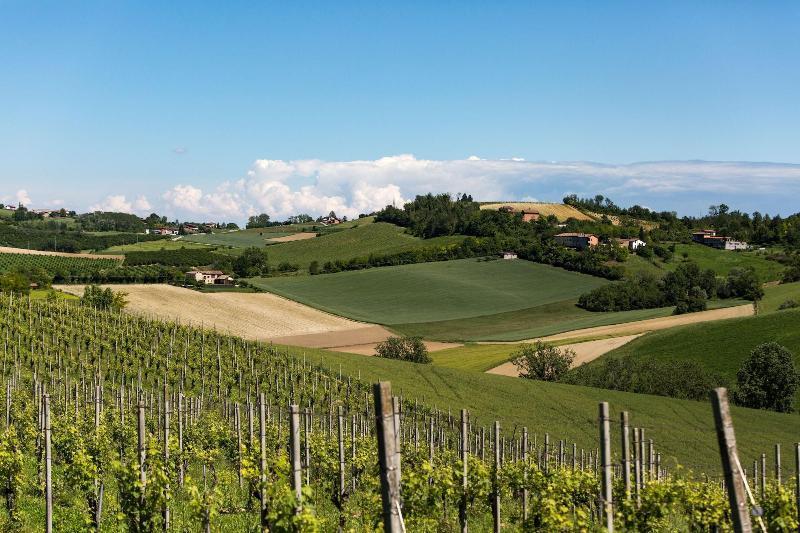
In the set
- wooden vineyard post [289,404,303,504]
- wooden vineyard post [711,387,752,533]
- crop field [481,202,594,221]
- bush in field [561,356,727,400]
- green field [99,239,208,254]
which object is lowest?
bush in field [561,356,727,400]

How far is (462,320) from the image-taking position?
109938mm

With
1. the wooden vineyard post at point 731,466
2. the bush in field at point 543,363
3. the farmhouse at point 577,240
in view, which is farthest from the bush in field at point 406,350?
the wooden vineyard post at point 731,466

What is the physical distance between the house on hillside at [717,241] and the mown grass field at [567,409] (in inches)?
4192

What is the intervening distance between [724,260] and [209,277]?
82.3 meters

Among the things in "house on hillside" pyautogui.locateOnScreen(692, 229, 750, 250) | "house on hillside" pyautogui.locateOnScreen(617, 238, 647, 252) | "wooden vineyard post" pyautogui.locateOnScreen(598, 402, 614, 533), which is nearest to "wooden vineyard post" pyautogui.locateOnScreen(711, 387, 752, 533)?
"wooden vineyard post" pyautogui.locateOnScreen(598, 402, 614, 533)

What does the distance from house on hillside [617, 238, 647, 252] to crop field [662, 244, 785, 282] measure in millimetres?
6205

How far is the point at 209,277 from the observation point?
5118 inches

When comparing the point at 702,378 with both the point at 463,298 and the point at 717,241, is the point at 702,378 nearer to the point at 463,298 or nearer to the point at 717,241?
the point at 463,298

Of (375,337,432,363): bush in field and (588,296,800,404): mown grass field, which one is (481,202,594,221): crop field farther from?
(375,337,432,363): bush in field

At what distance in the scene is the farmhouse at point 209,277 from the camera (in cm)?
12780

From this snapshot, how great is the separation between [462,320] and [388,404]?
10171 centimetres

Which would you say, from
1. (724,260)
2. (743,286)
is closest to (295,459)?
(743,286)

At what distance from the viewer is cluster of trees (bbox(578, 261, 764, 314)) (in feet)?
373

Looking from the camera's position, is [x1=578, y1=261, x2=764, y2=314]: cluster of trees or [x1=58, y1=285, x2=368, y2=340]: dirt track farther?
[x1=578, y1=261, x2=764, y2=314]: cluster of trees
